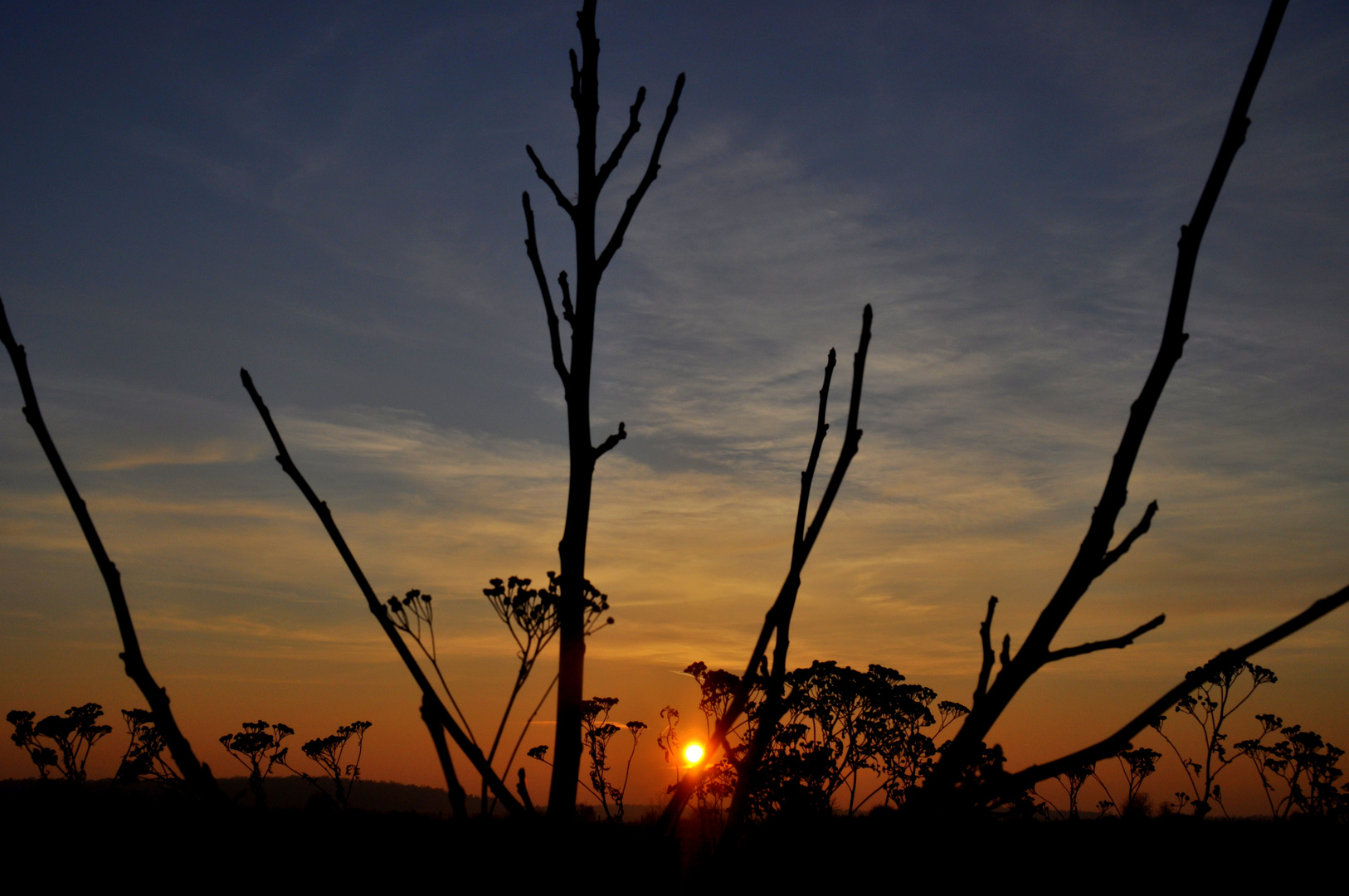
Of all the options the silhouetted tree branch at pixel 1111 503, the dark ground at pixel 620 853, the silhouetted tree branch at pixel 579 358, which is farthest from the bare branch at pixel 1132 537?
the silhouetted tree branch at pixel 579 358

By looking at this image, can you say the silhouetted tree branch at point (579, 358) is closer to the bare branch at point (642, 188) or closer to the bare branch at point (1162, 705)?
the bare branch at point (642, 188)

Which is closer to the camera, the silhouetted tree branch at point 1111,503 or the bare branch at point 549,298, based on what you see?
the silhouetted tree branch at point 1111,503

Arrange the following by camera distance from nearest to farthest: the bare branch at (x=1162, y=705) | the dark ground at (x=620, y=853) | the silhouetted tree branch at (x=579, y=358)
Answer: the bare branch at (x=1162, y=705) → the dark ground at (x=620, y=853) → the silhouetted tree branch at (x=579, y=358)

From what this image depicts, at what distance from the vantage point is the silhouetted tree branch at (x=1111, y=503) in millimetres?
840

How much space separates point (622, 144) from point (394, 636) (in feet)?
3.43

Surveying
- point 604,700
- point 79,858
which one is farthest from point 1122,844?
point 79,858

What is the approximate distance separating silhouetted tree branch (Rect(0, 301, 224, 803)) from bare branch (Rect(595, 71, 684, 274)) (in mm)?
898

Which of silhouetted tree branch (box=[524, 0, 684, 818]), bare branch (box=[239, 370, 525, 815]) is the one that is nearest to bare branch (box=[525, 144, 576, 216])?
silhouetted tree branch (box=[524, 0, 684, 818])

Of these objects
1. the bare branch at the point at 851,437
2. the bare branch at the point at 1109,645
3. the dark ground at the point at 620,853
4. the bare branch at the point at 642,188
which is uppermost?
the bare branch at the point at 642,188

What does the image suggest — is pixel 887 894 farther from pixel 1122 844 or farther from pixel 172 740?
pixel 1122 844

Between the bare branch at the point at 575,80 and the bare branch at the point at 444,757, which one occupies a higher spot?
the bare branch at the point at 575,80

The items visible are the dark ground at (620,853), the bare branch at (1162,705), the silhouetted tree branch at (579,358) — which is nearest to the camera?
the bare branch at (1162,705)

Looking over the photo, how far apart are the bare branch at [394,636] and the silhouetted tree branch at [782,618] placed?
10.9 inches

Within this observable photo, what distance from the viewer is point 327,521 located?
1294 mm
